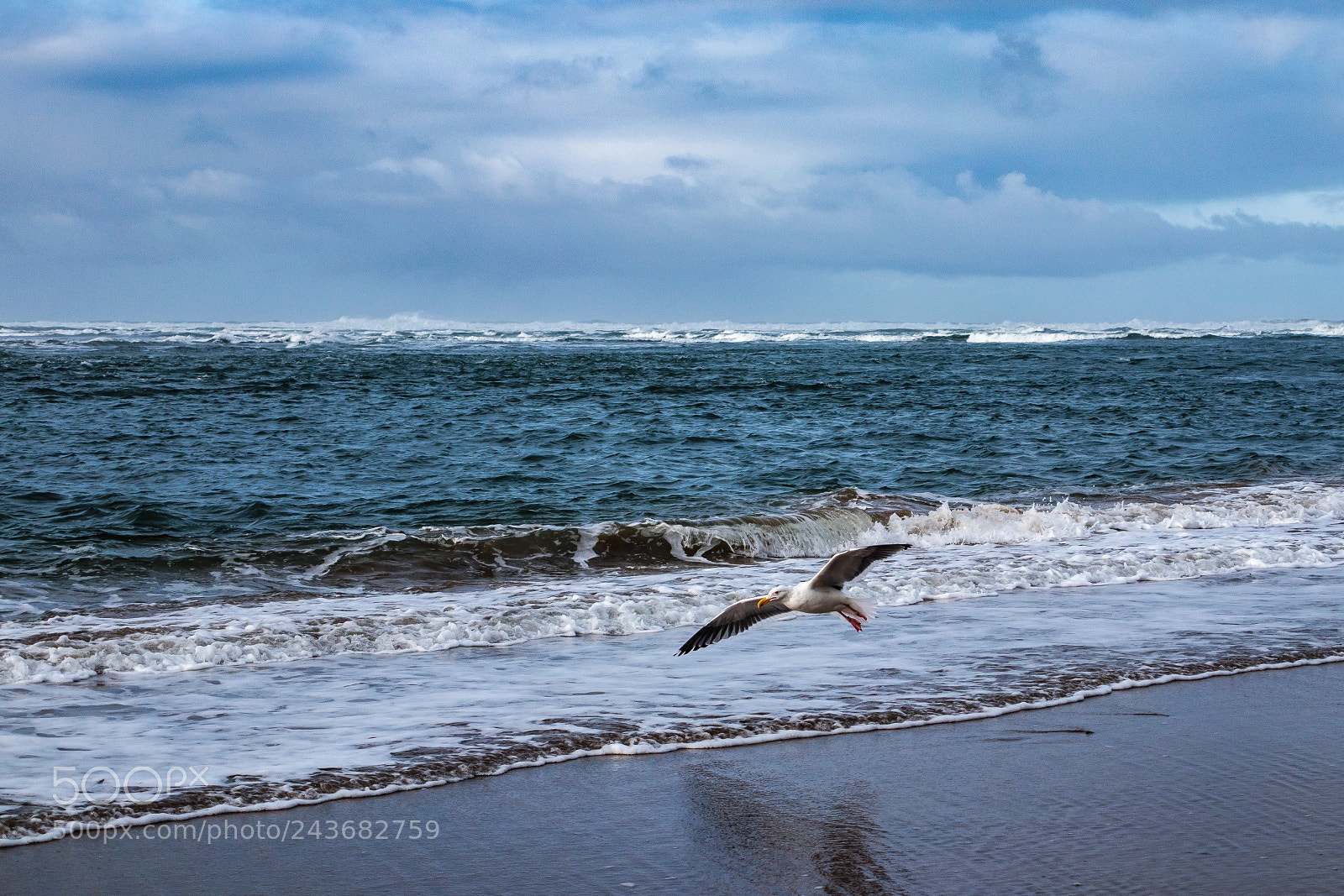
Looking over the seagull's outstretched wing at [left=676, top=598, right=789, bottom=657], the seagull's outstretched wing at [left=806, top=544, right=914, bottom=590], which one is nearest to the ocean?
the seagull's outstretched wing at [left=676, top=598, right=789, bottom=657]

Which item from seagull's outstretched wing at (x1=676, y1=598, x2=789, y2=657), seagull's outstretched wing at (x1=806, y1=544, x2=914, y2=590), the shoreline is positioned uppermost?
seagull's outstretched wing at (x1=806, y1=544, x2=914, y2=590)

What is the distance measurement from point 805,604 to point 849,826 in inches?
59.6

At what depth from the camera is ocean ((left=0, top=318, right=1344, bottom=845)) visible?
5844mm

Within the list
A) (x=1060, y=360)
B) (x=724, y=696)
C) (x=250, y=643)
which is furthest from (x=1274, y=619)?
(x=1060, y=360)

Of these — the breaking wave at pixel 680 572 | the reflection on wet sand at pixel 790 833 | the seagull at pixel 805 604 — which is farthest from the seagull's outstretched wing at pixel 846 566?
the breaking wave at pixel 680 572

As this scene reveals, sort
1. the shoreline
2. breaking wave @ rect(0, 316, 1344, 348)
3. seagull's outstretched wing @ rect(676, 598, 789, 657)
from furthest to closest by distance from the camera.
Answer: breaking wave @ rect(0, 316, 1344, 348) < seagull's outstretched wing @ rect(676, 598, 789, 657) < the shoreline

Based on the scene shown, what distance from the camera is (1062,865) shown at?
426 centimetres

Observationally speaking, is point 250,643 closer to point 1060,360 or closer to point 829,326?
point 1060,360

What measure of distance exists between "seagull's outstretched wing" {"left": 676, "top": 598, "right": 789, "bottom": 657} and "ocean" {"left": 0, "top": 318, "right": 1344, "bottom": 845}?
433 mm

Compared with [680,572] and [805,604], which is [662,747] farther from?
[680,572]

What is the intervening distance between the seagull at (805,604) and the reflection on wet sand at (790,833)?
0.83 m

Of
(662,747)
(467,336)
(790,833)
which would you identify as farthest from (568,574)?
(467,336)

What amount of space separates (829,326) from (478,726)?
361 feet

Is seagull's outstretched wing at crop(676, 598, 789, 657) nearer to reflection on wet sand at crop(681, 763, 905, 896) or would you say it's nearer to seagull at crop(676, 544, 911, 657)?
seagull at crop(676, 544, 911, 657)
